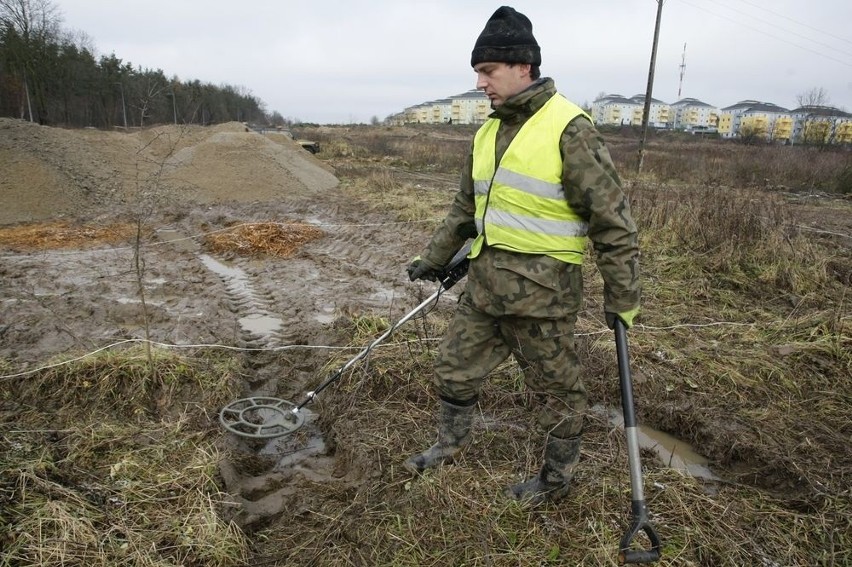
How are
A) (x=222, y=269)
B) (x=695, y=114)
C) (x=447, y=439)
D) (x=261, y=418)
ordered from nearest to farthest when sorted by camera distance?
1. (x=447, y=439)
2. (x=261, y=418)
3. (x=222, y=269)
4. (x=695, y=114)

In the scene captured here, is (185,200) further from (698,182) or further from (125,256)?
(698,182)

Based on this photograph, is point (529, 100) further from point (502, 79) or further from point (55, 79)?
point (55, 79)

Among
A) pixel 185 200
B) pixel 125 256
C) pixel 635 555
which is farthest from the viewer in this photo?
pixel 185 200

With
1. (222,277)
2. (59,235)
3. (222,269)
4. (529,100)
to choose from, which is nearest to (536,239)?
(529,100)

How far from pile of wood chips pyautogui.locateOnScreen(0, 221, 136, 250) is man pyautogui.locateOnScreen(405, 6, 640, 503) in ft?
25.9

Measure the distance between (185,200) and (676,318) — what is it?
11137 millimetres

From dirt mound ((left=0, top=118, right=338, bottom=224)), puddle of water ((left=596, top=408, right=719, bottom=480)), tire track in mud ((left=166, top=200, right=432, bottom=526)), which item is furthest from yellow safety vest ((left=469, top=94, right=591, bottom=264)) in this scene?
dirt mound ((left=0, top=118, right=338, bottom=224))

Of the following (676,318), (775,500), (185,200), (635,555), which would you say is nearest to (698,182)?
(676,318)

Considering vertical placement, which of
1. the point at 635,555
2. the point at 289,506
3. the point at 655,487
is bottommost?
the point at 289,506

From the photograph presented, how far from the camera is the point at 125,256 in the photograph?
7480 mm

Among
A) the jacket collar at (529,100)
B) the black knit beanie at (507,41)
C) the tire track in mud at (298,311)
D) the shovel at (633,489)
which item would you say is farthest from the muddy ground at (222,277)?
the black knit beanie at (507,41)

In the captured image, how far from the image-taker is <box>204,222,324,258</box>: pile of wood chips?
7926mm

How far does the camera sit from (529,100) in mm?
2105

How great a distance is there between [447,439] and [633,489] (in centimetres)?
105
